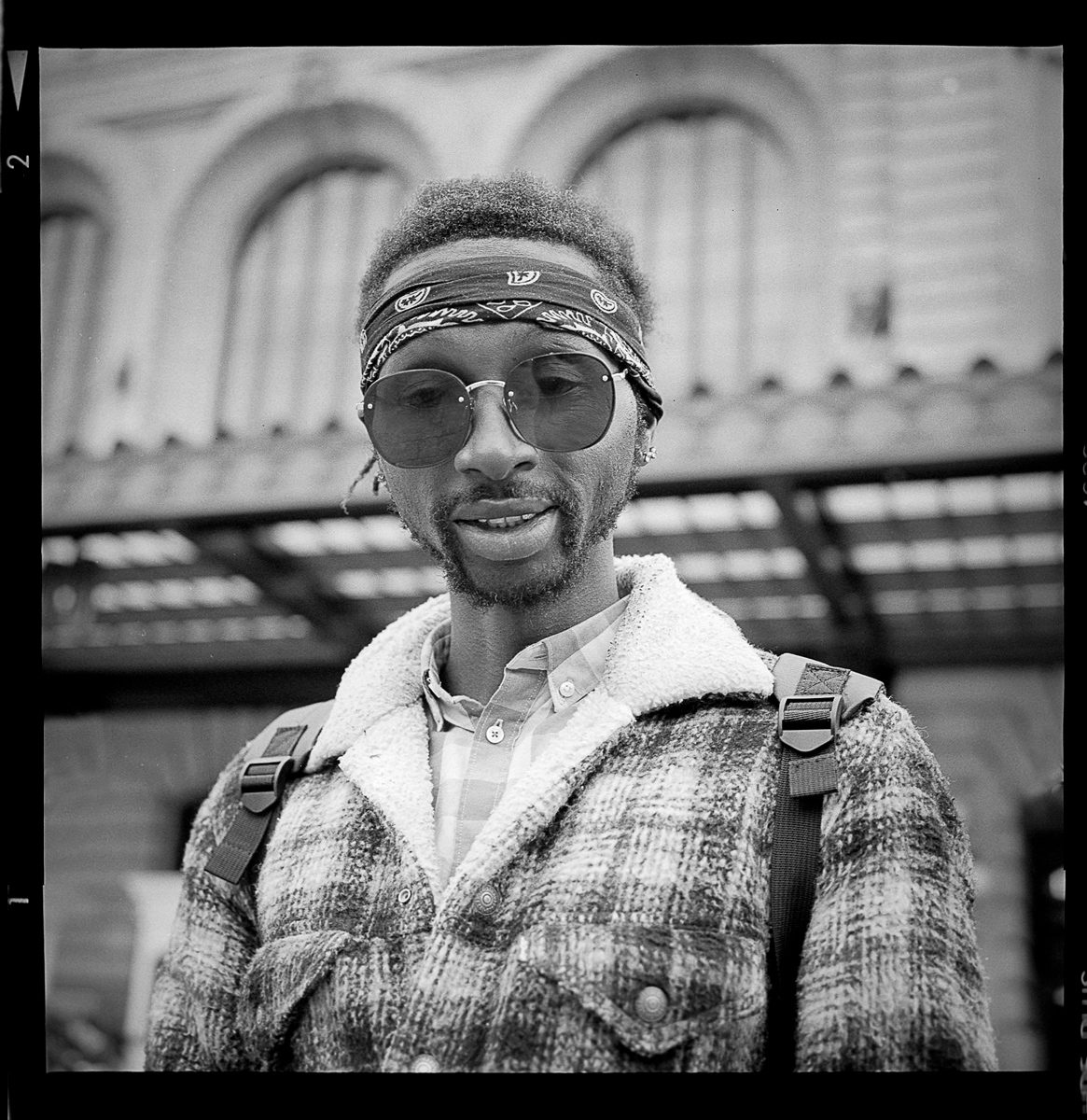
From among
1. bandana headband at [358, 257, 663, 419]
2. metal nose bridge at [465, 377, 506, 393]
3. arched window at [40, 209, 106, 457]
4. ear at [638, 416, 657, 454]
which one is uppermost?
arched window at [40, 209, 106, 457]

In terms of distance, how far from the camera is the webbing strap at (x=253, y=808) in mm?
2482

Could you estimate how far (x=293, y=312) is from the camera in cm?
340

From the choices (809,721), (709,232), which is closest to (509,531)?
(809,721)

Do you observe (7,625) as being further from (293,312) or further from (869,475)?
(869,475)

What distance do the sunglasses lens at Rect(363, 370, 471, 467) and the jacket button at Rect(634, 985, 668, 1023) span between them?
102 cm

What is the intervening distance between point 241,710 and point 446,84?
5.44 ft

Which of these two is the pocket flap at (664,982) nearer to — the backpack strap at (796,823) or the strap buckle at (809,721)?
the backpack strap at (796,823)

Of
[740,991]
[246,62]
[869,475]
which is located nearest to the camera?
[740,991]

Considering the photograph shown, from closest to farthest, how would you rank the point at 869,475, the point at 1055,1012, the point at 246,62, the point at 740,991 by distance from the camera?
the point at 740,991 < the point at 1055,1012 < the point at 246,62 < the point at 869,475

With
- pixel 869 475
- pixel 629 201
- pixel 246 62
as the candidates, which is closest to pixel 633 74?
pixel 629 201

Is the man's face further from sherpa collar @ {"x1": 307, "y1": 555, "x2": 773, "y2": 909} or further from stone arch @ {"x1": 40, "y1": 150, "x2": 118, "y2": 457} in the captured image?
stone arch @ {"x1": 40, "y1": 150, "x2": 118, "y2": 457}

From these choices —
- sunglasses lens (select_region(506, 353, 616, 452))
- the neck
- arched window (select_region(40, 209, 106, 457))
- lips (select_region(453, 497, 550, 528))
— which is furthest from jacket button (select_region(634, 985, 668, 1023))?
arched window (select_region(40, 209, 106, 457))

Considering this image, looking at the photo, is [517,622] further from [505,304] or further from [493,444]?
[505,304]

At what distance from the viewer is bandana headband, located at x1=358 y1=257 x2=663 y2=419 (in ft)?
8.16
